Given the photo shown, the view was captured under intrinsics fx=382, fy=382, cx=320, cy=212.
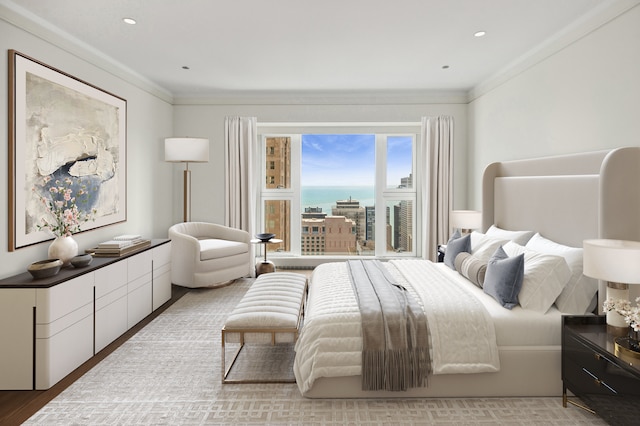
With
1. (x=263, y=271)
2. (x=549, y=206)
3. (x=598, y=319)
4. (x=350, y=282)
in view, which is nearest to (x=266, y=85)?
(x=263, y=271)

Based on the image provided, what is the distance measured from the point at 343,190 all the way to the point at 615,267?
14.7 ft

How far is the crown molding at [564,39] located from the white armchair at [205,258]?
3.75 meters

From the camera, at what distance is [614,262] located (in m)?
1.93

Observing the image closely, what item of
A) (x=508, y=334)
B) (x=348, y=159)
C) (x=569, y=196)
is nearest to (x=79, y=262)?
(x=508, y=334)

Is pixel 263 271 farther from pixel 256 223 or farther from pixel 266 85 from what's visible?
pixel 266 85

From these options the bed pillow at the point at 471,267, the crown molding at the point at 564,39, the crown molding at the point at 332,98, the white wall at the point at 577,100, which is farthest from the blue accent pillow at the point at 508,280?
the crown molding at the point at 332,98

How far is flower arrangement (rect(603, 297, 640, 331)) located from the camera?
1.81 m

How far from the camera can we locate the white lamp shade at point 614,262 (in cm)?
189

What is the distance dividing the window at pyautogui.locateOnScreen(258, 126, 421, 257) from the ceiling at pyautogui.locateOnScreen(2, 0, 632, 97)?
1.32 m

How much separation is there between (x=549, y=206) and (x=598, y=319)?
48.0 inches

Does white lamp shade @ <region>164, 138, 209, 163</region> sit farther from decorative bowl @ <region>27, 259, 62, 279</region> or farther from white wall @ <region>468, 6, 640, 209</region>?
white wall @ <region>468, 6, 640, 209</region>

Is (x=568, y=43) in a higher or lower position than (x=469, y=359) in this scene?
higher

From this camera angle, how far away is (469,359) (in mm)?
2262

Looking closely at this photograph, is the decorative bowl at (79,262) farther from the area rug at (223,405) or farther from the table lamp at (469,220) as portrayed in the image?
the table lamp at (469,220)
